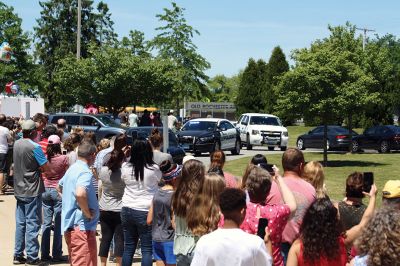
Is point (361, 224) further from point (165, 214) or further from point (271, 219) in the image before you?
point (165, 214)

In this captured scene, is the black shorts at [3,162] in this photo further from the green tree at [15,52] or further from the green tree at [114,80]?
the green tree at [15,52]

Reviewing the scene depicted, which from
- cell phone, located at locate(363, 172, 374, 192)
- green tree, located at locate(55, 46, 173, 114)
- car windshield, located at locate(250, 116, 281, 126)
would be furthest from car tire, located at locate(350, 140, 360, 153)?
cell phone, located at locate(363, 172, 374, 192)

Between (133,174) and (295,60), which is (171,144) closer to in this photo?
(295,60)

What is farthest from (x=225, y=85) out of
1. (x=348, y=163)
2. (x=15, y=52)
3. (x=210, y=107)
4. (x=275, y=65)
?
(x=348, y=163)

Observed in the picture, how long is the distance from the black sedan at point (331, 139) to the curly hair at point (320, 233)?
30189mm

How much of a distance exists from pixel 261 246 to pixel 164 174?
269 cm

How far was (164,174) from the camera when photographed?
694cm

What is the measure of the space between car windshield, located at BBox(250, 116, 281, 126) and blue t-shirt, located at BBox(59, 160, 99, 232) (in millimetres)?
27820

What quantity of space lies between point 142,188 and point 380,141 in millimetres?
28901

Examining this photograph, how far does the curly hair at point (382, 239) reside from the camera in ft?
12.2

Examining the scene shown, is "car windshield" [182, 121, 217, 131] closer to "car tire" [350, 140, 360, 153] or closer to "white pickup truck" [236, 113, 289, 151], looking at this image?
"white pickup truck" [236, 113, 289, 151]

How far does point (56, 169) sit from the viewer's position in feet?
31.7

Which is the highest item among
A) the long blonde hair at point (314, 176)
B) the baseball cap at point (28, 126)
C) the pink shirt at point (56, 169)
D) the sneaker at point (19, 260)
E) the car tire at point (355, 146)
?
the baseball cap at point (28, 126)

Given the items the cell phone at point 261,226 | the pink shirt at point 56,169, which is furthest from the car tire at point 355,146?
the cell phone at point 261,226
